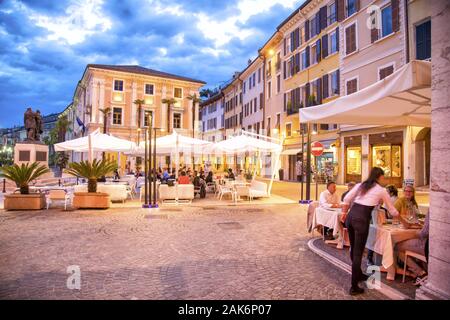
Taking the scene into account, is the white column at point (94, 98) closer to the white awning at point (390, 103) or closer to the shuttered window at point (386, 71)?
the shuttered window at point (386, 71)

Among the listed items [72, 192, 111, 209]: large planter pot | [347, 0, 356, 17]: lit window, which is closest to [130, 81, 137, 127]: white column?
[347, 0, 356, 17]: lit window

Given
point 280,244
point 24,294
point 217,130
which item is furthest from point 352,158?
point 217,130

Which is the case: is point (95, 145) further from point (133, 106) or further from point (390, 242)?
Result: point (133, 106)

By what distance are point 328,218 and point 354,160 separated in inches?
734

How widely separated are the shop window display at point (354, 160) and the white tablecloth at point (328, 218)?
702 inches

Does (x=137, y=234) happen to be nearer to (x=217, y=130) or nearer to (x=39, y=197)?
Answer: (x=39, y=197)

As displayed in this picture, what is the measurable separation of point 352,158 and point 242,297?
21703 mm

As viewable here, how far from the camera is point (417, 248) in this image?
4270 millimetres

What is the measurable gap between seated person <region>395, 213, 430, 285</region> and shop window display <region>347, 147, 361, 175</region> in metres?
19.6

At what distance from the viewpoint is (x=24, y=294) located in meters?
3.83

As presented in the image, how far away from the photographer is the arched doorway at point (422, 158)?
60.4ft

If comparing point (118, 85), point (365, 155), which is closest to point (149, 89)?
point (118, 85)
